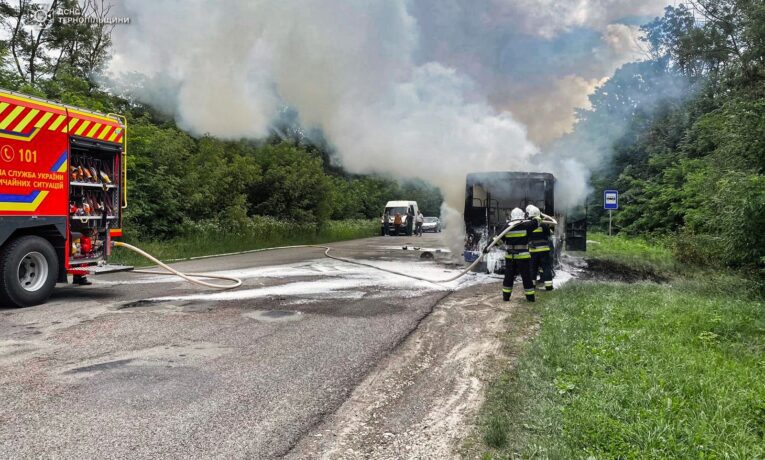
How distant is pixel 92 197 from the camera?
9328 mm

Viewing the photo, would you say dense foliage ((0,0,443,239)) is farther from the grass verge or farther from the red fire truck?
the grass verge

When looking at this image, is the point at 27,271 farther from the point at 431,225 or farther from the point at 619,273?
the point at 431,225

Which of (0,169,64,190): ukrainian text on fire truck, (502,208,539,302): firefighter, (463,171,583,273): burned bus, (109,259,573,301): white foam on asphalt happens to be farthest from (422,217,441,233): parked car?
(0,169,64,190): ukrainian text on fire truck

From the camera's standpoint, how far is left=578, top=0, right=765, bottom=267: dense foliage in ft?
30.5

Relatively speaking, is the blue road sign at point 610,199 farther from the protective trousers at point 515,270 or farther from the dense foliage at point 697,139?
the protective trousers at point 515,270

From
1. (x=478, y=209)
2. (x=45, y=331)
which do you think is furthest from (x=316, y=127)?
(x=45, y=331)

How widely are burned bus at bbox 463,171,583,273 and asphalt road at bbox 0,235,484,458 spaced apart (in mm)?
4508

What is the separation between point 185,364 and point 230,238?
15.6 metres

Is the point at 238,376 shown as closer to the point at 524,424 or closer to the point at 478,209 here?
the point at 524,424

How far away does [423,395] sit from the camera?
4395mm

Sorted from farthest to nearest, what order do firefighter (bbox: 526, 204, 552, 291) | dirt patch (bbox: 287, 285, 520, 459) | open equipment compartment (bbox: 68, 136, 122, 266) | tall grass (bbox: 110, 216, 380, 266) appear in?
tall grass (bbox: 110, 216, 380, 266)
firefighter (bbox: 526, 204, 552, 291)
open equipment compartment (bbox: 68, 136, 122, 266)
dirt patch (bbox: 287, 285, 520, 459)

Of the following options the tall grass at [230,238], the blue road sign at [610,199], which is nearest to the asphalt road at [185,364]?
the tall grass at [230,238]

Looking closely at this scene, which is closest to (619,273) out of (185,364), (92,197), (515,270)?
(515,270)

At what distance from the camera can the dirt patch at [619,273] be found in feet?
40.4
